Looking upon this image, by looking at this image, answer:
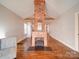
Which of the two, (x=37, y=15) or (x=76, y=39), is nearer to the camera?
(x=76, y=39)

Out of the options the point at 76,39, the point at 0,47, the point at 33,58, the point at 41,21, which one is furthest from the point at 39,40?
the point at 0,47

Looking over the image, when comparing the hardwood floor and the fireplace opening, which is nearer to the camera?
the hardwood floor

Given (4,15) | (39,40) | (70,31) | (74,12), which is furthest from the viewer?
(39,40)

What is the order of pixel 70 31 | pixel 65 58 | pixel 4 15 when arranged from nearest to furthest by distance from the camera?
pixel 65 58, pixel 4 15, pixel 70 31

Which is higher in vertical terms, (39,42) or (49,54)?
(39,42)

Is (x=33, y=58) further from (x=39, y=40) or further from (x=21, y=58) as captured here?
(x=39, y=40)

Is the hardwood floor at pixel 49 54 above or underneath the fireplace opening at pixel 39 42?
underneath

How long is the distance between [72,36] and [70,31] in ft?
1.36

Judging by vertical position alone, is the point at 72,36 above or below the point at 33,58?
above

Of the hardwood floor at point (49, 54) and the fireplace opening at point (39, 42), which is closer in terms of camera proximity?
the hardwood floor at point (49, 54)

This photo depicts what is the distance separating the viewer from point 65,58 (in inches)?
209

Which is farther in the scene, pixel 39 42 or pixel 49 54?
pixel 39 42

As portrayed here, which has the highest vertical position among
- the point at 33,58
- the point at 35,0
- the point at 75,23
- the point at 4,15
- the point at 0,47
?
the point at 35,0

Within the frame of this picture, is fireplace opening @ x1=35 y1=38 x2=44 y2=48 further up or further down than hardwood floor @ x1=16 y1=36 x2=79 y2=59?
further up
